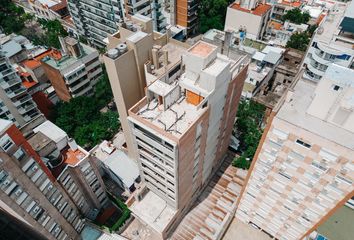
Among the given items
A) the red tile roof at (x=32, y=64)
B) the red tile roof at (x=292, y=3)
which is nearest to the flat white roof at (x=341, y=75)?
the red tile roof at (x=32, y=64)

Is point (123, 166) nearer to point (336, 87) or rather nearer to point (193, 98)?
point (193, 98)

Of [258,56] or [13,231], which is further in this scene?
[258,56]

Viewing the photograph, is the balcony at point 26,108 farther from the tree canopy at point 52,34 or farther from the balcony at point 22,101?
the tree canopy at point 52,34

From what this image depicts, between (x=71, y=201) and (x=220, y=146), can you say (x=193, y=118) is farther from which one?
(x=71, y=201)

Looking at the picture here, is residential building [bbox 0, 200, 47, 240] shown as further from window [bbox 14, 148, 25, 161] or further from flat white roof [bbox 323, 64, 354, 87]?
flat white roof [bbox 323, 64, 354, 87]

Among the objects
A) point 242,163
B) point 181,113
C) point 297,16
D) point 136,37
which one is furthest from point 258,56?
point 181,113

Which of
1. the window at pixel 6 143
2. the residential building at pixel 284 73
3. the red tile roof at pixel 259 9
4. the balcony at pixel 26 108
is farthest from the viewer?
the red tile roof at pixel 259 9
